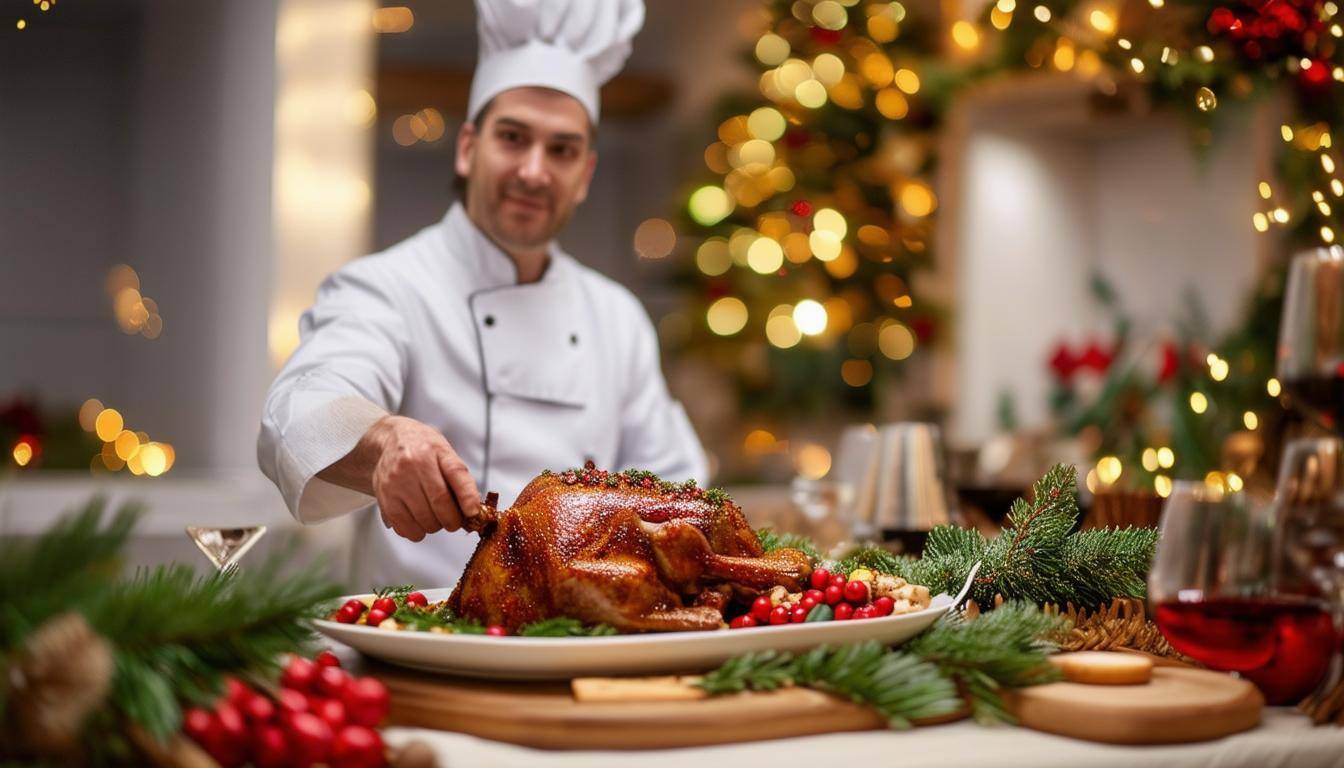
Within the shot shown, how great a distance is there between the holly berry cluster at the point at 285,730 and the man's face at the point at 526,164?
1392 mm

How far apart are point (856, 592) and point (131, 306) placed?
3.62 m

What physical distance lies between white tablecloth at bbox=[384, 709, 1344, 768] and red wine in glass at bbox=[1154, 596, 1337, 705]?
7 centimetres

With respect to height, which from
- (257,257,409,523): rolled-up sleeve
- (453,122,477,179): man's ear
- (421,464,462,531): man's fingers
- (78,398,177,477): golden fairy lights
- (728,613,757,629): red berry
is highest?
(453,122,477,179): man's ear

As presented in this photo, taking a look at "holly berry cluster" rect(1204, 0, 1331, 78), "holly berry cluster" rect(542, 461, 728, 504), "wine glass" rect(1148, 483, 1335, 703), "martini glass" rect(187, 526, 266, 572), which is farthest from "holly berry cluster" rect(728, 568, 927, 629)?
"holly berry cluster" rect(1204, 0, 1331, 78)

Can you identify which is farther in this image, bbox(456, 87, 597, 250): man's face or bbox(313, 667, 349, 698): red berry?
bbox(456, 87, 597, 250): man's face

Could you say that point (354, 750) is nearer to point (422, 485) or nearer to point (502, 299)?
point (422, 485)

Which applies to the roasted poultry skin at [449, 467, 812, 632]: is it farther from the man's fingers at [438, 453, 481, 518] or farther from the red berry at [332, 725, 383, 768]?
the red berry at [332, 725, 383, 768]

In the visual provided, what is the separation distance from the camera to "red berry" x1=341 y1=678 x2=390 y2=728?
2.70 ft

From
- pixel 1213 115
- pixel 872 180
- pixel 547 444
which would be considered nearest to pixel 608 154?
pixel 872 180

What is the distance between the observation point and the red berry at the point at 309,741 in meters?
0.77

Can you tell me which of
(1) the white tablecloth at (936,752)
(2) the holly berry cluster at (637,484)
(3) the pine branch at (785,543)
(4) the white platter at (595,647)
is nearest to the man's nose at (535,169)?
(3) the pine branch at (785,543)

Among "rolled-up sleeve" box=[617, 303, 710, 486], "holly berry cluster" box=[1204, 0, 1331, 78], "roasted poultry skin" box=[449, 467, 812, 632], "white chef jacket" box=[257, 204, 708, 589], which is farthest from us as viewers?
"rolled-up sleeve" box=[617, 303, 710, 486]

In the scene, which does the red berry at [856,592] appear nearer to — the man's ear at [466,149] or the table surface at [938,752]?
the table surface at [938,752]

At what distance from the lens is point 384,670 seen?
3.41 feet
